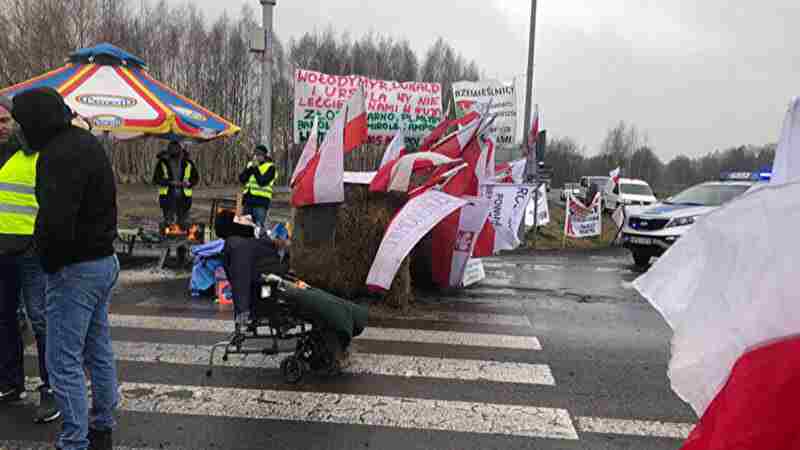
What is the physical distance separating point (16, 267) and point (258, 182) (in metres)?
6.66

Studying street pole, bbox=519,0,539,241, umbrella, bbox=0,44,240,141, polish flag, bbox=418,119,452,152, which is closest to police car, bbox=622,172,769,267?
street pole, bbox=519,0,539,241

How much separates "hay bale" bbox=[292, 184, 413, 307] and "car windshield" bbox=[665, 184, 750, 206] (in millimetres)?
7638

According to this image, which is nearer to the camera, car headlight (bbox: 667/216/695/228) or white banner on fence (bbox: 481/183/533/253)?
white banner on fence (bbox: 481/183/533/253)

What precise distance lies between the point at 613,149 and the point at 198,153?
53.0 m

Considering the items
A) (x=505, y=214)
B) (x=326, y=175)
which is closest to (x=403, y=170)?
(x=326, y=175)

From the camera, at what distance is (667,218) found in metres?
11.5

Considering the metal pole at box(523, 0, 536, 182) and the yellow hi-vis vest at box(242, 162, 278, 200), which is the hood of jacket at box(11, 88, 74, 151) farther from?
the metal pole at box(523, 0, 536, 182)

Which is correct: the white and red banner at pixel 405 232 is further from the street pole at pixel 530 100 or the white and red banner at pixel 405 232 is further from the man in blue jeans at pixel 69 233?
the street pole at pixel 530 100

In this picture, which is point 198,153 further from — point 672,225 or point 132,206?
point 672,225

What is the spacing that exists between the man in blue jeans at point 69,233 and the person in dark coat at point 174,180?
740cm

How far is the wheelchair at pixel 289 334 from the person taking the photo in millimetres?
4789

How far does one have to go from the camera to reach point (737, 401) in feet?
5.35

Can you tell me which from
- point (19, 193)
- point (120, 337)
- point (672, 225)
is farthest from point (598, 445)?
point (672, 225)

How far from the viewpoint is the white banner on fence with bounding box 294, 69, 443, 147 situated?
12.9 m
